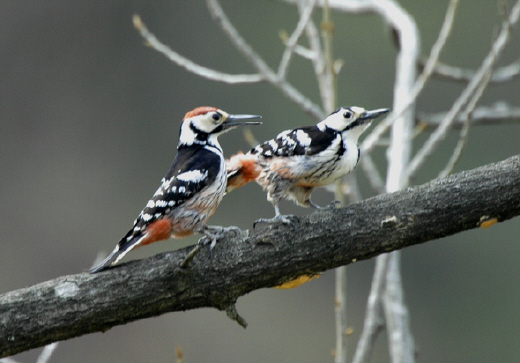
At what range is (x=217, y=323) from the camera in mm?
8945

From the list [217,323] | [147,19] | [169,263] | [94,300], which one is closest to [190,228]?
[169,263]

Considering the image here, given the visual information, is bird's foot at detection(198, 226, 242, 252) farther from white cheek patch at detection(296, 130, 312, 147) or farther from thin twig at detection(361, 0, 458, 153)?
thin twig at detection(361, 0, 458, 153)

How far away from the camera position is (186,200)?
3074 millimetres

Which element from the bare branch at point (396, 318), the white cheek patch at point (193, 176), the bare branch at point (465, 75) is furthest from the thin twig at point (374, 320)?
the bare branch at point (465, 75)

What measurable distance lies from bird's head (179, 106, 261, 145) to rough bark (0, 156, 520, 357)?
2.33ft

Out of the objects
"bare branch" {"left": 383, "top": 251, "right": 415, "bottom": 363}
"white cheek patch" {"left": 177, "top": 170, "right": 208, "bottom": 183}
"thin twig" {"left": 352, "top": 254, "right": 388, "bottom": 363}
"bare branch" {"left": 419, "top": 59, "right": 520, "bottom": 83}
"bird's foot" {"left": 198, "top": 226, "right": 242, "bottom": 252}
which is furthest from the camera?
"bare branch" {"left": 419, "top": 59, "right": 520, "bottom": 83}

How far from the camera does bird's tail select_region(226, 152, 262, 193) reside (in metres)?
3.41

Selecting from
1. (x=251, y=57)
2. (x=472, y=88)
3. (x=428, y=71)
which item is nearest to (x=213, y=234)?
(x=251, y=57)

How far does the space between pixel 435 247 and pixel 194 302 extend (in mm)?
6821

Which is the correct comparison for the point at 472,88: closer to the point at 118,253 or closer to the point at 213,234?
the point at 213,234

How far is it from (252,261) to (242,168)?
2.56 ft

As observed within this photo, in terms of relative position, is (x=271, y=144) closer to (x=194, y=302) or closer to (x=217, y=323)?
(x=194, y=302)

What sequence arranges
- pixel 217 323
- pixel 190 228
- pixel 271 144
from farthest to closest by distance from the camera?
1. pixel 217 323
2. pixel 271 144
3. pixel 190 228

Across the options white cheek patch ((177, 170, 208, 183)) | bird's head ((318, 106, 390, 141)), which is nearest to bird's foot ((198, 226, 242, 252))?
white cheek patch ((177, 170, 208, 183))
